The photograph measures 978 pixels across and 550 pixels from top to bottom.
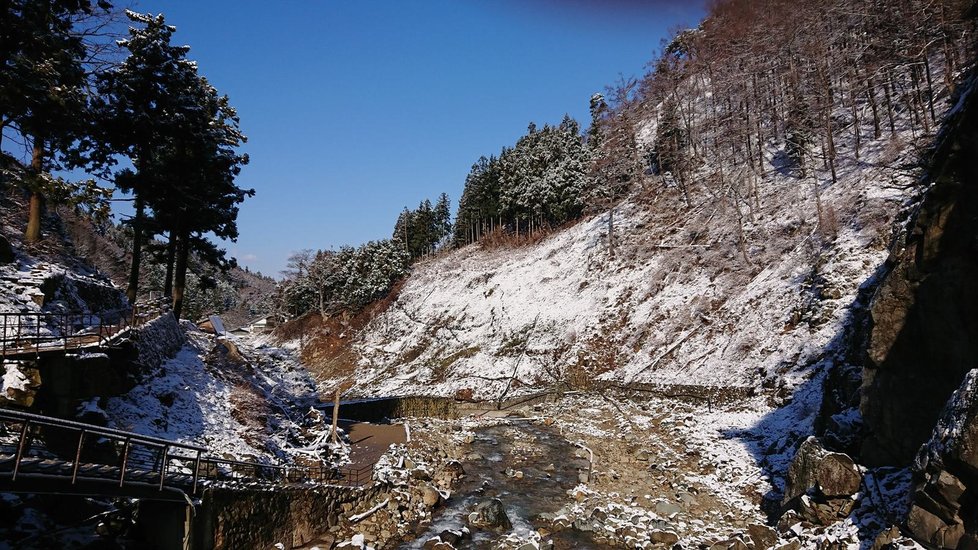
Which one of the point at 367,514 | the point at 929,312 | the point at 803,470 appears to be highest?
the point at 929,312

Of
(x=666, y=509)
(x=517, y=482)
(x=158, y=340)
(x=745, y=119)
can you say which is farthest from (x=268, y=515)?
(x=745, y=119)

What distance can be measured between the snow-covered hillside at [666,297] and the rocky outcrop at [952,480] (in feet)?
36.4

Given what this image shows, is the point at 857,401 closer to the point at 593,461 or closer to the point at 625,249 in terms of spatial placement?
the point at 593,461

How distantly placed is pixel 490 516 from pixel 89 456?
11.3m

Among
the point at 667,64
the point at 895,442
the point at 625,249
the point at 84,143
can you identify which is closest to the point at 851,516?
the point at 895,442

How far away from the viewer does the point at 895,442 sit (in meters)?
11.2

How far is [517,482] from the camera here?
64.5ft

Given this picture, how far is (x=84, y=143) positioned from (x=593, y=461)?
23.9 metres

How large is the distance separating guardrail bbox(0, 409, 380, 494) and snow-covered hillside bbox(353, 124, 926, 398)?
887 inches

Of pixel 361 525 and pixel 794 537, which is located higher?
pixel 794 537

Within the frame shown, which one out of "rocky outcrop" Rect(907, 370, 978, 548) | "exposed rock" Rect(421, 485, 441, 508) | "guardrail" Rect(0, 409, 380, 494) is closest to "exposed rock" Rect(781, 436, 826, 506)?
"rocky outcrop" Rect(907, 370, 978, 548)

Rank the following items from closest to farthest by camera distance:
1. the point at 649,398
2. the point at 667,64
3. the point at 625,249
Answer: the point at 649,398 < the point at 625,249 < the point at 667,64

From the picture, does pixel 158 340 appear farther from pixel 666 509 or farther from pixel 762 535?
pixel 762 535

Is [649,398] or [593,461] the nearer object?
[593,461]
